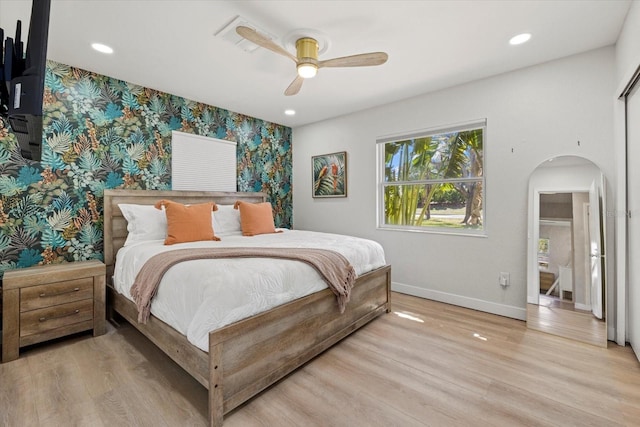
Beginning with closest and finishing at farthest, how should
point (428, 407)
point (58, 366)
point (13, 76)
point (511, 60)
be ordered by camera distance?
point (13, 76) < point (428, 407) < point (58, 366) < point (511, 60)

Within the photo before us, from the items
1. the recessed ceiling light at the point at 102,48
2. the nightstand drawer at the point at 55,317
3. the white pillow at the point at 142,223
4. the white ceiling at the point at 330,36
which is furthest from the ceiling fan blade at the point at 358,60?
the nightstand drawer at the point at 55,317

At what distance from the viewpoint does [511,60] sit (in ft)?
8.79

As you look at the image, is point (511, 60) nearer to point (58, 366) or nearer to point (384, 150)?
point (384, 150)

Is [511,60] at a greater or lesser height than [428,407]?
greater

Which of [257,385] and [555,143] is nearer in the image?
Result: [257,385]

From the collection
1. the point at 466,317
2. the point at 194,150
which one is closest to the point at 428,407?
the point at 466,317

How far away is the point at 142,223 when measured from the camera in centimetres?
290

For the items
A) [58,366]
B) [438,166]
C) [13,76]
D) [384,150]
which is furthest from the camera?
[384,150]

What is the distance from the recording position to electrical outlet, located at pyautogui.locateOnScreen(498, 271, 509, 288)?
9.70 ft

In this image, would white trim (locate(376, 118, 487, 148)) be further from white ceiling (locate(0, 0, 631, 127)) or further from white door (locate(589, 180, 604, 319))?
white door (locate(589, 180, 604, 319))

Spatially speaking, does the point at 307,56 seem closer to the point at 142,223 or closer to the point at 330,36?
the point at 330,36

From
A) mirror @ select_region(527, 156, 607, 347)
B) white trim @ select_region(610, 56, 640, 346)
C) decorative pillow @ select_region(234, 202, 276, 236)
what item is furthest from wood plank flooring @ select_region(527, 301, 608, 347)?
decorative pillow @ select_region(234, 202, 276, 236)

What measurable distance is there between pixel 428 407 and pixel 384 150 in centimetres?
309

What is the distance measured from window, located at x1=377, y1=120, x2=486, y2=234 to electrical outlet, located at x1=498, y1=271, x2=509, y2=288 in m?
0.49
